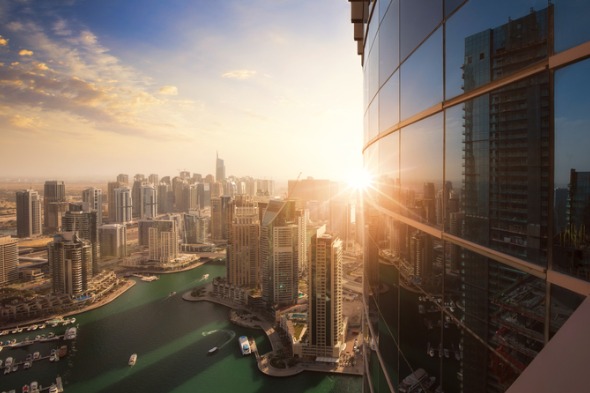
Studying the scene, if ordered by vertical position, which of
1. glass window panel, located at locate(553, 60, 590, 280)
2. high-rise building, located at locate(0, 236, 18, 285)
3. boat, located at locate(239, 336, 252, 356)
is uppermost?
glass window panel, located at locate(553, 60, 590, 280)

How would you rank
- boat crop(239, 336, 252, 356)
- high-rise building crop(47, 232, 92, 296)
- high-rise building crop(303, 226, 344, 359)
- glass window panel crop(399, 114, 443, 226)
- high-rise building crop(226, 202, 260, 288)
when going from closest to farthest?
glass window panel crop(399, 114, 443, 226) < high-rise building crop(303, 226, 344, 359) < boat crop(239, 336, 252, 356) < high-rise building crop(47, 232, 92, 296) < high-rise building crop(226, 202, 260, 288)

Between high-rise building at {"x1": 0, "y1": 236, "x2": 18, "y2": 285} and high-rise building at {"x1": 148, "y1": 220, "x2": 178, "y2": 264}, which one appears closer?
high-rise building at {"x1": 0, "y1": 236, "x2": 18, "y2": 285}

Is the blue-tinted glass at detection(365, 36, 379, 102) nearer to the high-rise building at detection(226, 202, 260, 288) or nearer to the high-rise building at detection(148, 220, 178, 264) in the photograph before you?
the high-rise building at detection(226, 202, 260, 288)

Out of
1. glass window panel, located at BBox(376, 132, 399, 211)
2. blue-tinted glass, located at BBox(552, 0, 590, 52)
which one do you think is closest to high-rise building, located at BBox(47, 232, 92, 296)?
glass window panel, located at BBox(376, 132, 399, 211)

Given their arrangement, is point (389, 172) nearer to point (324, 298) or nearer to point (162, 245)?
point (324, 298)

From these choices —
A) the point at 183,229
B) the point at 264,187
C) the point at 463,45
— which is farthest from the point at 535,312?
the point at 264,187

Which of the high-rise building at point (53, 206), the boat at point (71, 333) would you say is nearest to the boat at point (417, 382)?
the boat at point (71, 333)

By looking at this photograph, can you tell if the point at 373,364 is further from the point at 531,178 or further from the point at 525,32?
the point at 525,32
